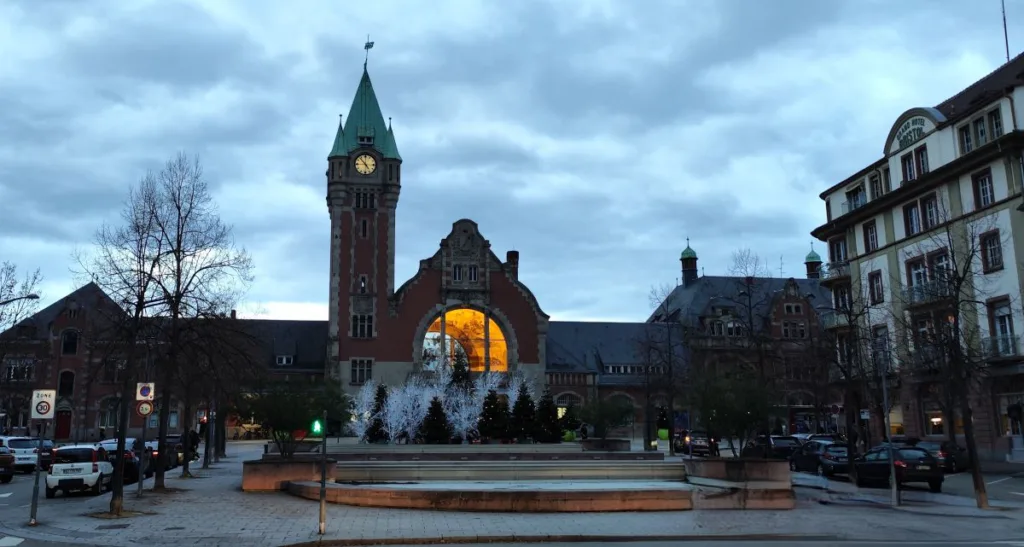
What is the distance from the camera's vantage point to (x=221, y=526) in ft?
59.8

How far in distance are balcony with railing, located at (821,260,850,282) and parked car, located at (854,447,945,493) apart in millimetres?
25238

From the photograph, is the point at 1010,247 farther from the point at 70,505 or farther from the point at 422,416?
the point at 70,505

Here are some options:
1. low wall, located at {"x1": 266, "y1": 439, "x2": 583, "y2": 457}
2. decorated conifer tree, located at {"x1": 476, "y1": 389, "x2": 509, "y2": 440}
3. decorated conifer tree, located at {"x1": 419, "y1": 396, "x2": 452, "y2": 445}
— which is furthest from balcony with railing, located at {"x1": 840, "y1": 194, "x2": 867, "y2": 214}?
decorated conifer tree, located at {"x1": 419, "y1": 396, "x2": 452, "y2": 445}

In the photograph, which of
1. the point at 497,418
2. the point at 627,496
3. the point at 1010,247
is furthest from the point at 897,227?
the point at 627,496

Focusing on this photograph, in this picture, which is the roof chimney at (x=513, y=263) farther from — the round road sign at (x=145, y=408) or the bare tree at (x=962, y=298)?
the round road sign at (x=145, y=408)

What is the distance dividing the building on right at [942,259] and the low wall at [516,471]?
9906mm

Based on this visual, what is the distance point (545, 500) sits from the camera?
67.6 ft

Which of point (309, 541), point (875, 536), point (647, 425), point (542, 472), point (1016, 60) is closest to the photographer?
point (309, 541)

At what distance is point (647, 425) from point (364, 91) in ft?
173

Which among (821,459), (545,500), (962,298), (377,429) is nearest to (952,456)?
(821,459)

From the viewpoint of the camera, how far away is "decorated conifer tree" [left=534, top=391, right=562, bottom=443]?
150ft

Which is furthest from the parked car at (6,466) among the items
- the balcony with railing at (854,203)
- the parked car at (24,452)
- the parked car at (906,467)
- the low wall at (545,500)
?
the balcony with railing at (854,203)

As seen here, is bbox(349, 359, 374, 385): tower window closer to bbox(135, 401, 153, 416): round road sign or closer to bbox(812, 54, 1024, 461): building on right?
bbox(812, 54, 1024, 461): building on right

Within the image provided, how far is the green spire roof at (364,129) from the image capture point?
8244 centimetres
